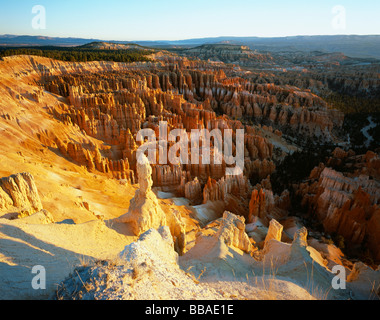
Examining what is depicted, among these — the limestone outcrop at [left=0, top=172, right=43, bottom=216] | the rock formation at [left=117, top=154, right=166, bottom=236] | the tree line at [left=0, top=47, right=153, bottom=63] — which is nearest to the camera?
the limestone outcrop at [left=0, top=172, right=43, bottom=216]

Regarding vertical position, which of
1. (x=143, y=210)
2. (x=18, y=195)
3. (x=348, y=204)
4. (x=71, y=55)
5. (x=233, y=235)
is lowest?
(x=348, y=204)

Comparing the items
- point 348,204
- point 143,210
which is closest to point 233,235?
point 143,210

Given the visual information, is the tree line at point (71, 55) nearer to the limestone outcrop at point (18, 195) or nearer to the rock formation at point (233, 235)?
the limestone outcrop at point (18, 195)

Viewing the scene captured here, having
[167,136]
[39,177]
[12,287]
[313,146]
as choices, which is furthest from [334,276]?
A: [313,146]

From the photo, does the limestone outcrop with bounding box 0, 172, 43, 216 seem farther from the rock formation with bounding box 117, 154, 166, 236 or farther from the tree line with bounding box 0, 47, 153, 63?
the tree line with bounding box 0, 47, 153, 63

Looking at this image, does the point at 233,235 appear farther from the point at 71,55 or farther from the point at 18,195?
the point at 71,55

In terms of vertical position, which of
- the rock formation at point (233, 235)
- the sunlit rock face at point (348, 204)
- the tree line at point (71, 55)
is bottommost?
the sunlit rock face at point (348, 204)

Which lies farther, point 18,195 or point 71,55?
point 71,55

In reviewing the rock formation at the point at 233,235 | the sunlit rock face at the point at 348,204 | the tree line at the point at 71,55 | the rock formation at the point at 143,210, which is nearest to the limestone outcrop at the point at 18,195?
the rock formation at the point at 143,210

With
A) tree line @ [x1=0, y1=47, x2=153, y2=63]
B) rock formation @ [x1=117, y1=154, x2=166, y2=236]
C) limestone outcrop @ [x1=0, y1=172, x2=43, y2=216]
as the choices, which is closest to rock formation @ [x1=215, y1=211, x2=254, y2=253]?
rock formation @ [x1=117, y1=154, x2=166, y2=236]

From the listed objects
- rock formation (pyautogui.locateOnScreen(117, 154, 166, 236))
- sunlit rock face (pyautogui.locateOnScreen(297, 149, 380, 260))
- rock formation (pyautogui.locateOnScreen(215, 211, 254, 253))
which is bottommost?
sunlit rock face (pyautogui.locateOnScreen(297, 149, 380, 260))
